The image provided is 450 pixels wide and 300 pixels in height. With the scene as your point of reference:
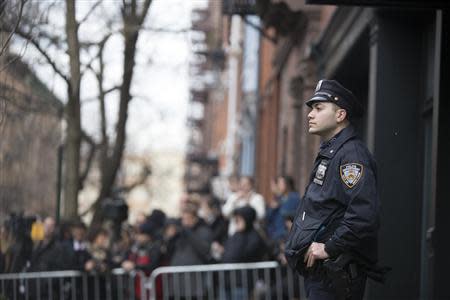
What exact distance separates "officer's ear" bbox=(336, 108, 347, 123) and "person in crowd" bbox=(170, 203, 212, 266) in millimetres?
7752

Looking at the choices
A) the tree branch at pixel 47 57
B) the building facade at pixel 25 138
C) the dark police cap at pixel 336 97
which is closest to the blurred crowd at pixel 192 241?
the building facade at pixel 25 138

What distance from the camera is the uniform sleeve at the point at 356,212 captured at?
595 centimetres

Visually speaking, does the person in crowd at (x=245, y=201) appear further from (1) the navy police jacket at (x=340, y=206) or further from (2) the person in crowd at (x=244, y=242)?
(1) the navy police jacket at (x=340, y=206)

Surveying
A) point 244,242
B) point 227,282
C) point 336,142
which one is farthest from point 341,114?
point 227,282

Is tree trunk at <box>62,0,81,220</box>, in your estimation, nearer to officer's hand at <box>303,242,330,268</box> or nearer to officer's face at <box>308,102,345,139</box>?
officer's face at <box>308,102,345,139</box>

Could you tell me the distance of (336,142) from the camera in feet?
20.8

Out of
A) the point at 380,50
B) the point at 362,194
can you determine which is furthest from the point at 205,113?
the point at 362,194

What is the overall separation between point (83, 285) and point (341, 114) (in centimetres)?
838

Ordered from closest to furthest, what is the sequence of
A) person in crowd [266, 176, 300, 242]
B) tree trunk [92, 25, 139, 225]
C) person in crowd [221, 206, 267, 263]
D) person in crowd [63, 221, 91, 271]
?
1. person in crowd [266, 176, 300, 242]
2. person in crowd [221, 206, 267, 263]
3. tree trunk [92, 25, 139, 225]
4. person in crowd [63, 221, 91, 271]

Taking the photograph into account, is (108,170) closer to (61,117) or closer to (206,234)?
(61,117)

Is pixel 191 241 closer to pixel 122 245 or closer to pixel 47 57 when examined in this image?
pixel 47 57

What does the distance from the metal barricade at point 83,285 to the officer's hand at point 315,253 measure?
22.4 feet

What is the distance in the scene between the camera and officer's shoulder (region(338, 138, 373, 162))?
6172mm

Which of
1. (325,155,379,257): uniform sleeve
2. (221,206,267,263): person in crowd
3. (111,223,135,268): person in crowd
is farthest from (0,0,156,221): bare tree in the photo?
(325,155,379,257): uniform sleeve
